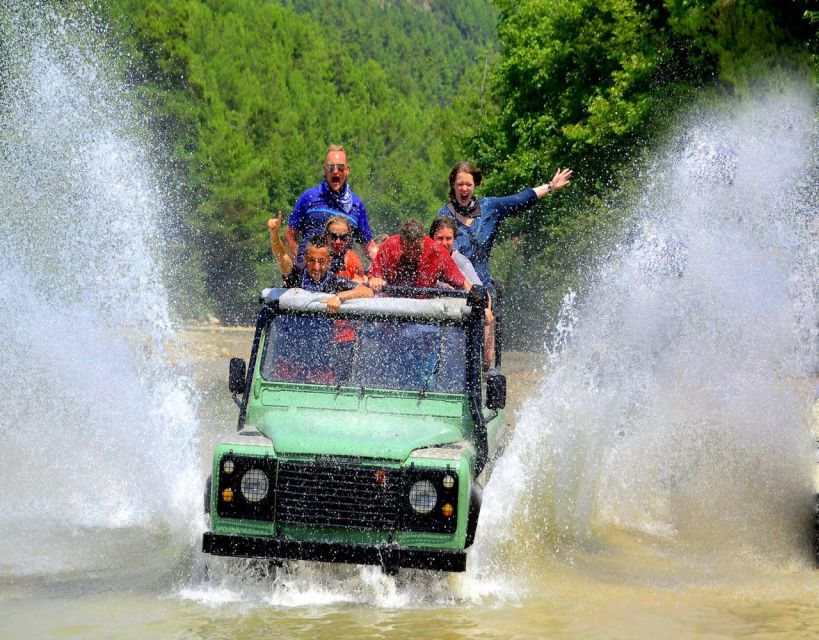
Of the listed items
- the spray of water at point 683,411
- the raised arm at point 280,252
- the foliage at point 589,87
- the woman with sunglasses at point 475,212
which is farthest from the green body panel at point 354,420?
the foliage at point 589,87

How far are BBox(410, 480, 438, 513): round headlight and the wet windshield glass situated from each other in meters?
1.12

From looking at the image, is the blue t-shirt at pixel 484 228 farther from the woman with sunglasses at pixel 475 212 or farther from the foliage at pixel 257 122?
the foliage at pixel 257 122

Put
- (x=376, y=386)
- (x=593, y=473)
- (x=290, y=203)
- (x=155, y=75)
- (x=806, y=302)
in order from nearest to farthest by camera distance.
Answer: (x=376, y=386) < (x=593, y=473) < (x=806, y=302) < (x=155, y=75) < (x=290, y=203)

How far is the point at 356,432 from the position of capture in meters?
9.36

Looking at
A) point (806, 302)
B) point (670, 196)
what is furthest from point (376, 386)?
point (670, 196)

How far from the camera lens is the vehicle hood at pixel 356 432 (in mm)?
9102

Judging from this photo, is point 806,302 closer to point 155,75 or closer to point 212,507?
point 212,507

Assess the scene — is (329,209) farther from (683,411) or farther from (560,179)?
(683,411)

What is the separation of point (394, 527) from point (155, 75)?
64.5 metres

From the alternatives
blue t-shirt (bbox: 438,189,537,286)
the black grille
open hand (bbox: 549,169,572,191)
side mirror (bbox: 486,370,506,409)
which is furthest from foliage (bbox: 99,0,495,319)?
the black grille

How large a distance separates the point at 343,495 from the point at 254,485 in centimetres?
54

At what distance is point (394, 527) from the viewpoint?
9070mm

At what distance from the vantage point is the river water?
31.0ft

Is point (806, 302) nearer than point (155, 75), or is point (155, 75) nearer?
point (806, 302)
